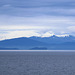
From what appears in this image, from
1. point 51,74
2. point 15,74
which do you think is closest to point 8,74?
point 15,74

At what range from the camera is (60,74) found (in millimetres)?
50469

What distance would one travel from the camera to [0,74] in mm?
49219

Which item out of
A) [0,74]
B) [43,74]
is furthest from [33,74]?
[0,74]

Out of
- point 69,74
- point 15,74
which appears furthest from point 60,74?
point 15,74

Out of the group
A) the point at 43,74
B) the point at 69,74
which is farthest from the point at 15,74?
the point at 69,74

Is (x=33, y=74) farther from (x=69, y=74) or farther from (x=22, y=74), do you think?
(x=69, y=74)

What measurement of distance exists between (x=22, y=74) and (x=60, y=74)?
21.4 ft

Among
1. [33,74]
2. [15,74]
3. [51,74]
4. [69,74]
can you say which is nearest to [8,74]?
[15,74]

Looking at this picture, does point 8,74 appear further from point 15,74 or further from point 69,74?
point 69,74

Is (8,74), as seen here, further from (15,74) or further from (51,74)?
(51,74)

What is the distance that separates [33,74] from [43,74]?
171 centimetres

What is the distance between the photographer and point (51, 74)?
1983 inches

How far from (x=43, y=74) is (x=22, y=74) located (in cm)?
359

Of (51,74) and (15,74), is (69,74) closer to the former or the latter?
(51,74)
